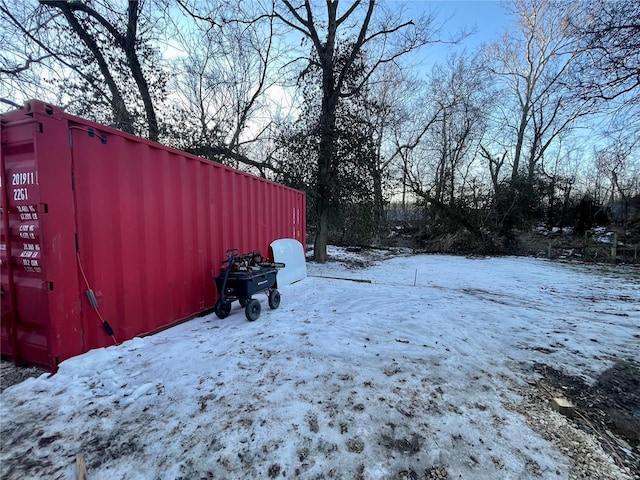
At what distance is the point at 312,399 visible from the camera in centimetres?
228

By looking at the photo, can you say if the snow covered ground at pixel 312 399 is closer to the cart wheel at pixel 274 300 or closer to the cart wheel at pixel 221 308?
the cart wheel at pixel 221 308

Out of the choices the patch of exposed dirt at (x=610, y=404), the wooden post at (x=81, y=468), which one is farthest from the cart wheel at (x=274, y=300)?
the patch of exposed dirt at (x=610, y=404)

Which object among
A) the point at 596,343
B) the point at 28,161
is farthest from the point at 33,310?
the point at 596,343

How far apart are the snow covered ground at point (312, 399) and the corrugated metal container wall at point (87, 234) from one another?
1.13 feet

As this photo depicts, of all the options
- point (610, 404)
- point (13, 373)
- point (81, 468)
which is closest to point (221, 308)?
point (13, 373)

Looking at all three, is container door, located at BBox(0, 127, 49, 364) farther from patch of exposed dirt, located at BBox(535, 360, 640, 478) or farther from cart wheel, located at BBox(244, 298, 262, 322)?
patch of exposed dirt, located at BBox(535, 360, 640, 478)

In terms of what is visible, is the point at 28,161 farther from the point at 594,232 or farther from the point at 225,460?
the point at 594,232

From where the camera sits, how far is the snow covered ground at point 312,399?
5.54 ft

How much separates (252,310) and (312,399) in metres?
2.11

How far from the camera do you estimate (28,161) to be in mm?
2582

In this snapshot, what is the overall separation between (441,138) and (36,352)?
22738 mm

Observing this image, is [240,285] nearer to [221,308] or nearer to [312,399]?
[221,308]

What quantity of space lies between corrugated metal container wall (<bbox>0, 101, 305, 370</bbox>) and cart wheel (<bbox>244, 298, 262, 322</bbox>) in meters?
0.86

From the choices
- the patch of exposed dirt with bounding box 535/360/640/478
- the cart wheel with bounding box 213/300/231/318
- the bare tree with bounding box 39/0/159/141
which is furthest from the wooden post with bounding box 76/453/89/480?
the bare tree with bounding box 39/0/159/141
